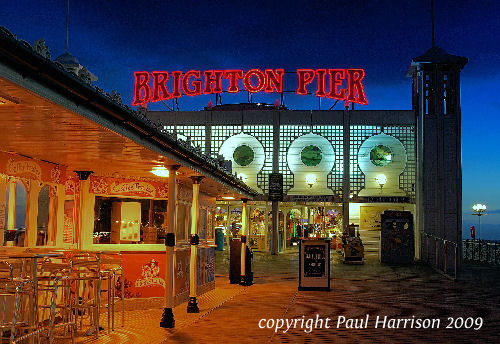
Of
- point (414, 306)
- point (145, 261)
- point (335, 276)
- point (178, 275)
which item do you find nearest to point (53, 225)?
point (145, 261)

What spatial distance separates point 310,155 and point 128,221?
19.6m

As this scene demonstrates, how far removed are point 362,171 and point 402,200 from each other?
2395 millimetres

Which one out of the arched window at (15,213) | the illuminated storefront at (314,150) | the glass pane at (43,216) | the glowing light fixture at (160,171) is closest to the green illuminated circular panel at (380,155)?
the illuminated storefront at (314,150)

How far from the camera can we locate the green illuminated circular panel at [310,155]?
30625 millimetres

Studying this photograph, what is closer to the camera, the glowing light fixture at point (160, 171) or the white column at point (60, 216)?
the glowing light fixture at point (160, 171)

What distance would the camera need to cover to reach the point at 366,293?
14.2m

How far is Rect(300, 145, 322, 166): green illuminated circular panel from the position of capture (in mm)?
30625

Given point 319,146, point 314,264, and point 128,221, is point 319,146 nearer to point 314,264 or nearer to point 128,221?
point 314,264

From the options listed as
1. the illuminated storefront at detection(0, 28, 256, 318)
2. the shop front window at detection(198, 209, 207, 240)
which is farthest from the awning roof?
the shop front window at detection(198, 209, 207, 240)

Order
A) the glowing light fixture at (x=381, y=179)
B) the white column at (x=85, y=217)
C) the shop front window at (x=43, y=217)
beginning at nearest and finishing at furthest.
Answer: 1. the shop front window at (x=43, y=217)
2. the white column at (x=85, y=217)
3. the glowing light fixture at (x=381, y=179)

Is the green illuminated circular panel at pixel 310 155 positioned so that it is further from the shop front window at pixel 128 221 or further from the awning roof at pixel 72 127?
the awning roof at pixel 72 127
